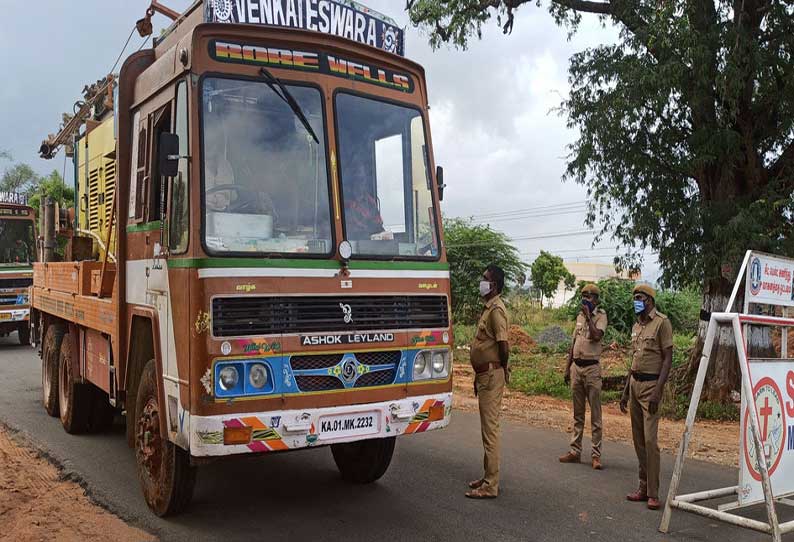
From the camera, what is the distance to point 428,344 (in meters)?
5.53

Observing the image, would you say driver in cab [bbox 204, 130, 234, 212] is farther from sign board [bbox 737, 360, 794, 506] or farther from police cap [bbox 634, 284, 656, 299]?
sign board [bbox 737, 360, 794, 506]

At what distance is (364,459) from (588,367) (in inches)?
98.3

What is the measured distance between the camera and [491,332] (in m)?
6.14

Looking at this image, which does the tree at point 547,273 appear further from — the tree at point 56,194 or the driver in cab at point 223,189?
the driver in cab at point 223,189

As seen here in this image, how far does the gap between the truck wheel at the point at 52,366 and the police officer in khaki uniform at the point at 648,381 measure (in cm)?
671

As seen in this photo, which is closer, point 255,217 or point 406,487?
point 255,217

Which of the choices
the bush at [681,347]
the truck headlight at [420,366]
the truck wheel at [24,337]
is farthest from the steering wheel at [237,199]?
the truck wheel at [24,337]

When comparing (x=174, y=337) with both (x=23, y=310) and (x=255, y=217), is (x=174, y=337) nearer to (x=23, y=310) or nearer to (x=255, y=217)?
(x=255, y=217)

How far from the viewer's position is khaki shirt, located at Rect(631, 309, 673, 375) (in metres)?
6.02

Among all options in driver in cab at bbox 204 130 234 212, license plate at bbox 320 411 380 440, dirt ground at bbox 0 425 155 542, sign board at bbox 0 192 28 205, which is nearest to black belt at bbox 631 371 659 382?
license plate at bbox 320 411 380 440

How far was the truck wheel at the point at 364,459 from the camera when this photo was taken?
20.9 feet

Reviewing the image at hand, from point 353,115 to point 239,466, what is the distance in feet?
12.0

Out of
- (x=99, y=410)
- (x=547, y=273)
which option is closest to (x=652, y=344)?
(x=99, y=410)

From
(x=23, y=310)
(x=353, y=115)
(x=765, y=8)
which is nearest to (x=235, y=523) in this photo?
(x=353, y=115)
